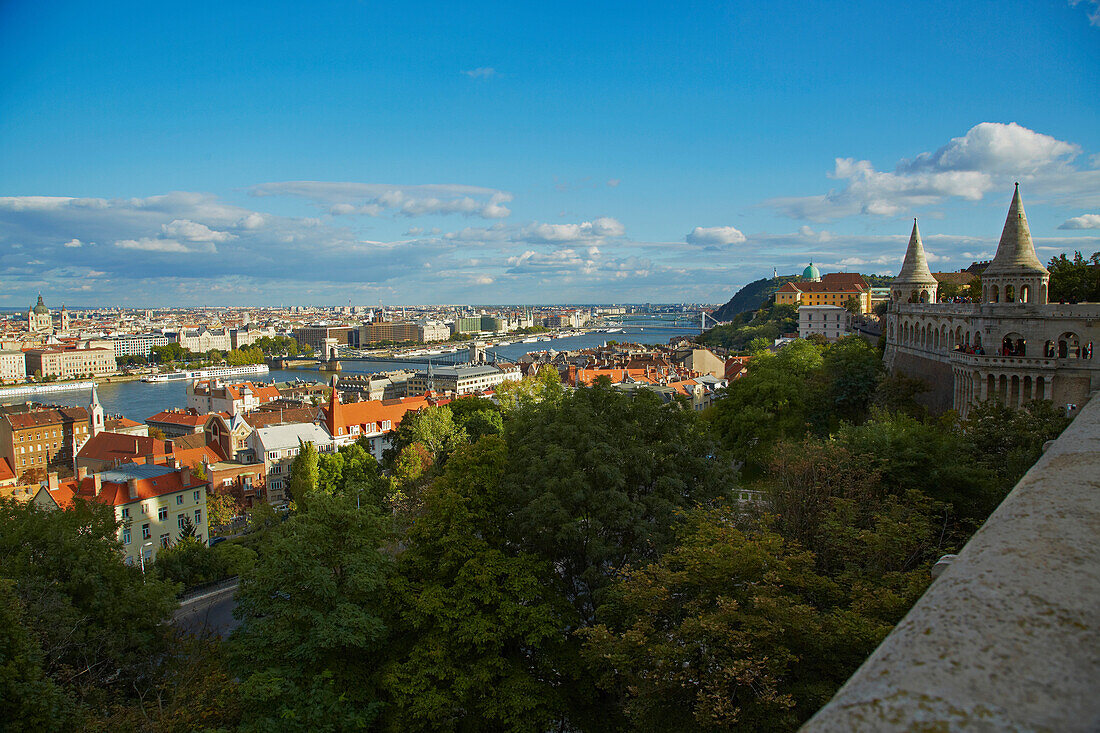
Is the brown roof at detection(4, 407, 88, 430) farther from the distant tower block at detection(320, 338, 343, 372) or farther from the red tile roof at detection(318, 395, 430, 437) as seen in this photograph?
the distant tower block at detection(320, 338, 343, 372)

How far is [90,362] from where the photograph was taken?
329 feet

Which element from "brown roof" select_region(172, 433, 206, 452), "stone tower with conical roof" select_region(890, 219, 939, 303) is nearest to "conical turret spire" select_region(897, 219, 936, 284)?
"stone tower with conical roof" select_region(890, 219, 939, 303)

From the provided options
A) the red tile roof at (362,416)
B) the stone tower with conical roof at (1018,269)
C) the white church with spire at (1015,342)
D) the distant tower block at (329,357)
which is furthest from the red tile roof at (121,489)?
the distant tower block at (329,357)

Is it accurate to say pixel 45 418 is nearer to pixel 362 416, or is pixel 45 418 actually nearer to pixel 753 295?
pixel 362 416

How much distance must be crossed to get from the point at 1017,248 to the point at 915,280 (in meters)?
8.43

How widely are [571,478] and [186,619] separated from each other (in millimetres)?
10861

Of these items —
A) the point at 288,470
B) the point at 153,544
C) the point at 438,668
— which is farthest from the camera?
the point at 288,470

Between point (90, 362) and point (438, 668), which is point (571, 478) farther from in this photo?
point (90, 362)

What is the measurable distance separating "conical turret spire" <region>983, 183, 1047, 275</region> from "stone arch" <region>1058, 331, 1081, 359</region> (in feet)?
6.61

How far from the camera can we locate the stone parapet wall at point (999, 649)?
1.47m

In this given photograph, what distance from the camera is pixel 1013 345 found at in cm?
1524

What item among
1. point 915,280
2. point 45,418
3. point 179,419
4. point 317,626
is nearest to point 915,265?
point 915,280

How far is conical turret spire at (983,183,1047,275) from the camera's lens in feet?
51.2

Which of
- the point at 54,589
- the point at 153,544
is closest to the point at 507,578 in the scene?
the point at 54,589
